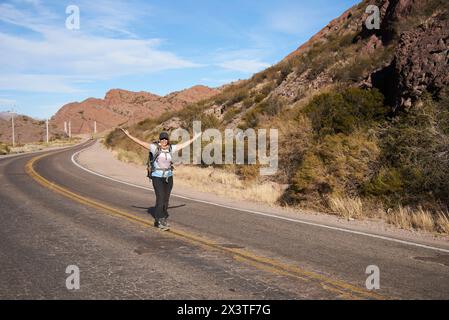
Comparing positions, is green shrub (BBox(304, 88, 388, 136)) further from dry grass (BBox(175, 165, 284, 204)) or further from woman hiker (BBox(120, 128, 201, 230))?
woman hiker (BBox(120, 128, 201, 230))

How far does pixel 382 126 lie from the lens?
1239 centimetres

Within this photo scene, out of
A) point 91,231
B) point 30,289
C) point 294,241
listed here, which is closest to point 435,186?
point 294,241

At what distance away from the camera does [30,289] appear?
4.84 m

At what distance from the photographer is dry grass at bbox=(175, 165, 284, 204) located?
1309 centimetres

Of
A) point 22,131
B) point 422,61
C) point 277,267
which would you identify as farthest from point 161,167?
point 22,131

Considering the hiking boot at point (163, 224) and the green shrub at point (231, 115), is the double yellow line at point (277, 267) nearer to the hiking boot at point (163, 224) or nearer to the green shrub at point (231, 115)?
the hiking boot at point (163, 224)

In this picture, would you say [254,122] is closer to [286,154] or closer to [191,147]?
[191,147]

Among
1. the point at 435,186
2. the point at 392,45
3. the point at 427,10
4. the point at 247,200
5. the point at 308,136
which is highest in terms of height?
the point at 427,10

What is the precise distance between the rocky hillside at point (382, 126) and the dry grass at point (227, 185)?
20.5 inches

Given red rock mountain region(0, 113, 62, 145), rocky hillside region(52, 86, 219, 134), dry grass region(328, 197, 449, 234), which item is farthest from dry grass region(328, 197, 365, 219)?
rocky hillside region(52, 86, 219, 134)

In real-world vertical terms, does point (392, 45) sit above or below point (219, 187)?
Answer: above

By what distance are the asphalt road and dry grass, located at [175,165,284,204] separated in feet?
9.85

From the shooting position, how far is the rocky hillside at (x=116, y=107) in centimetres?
13688
